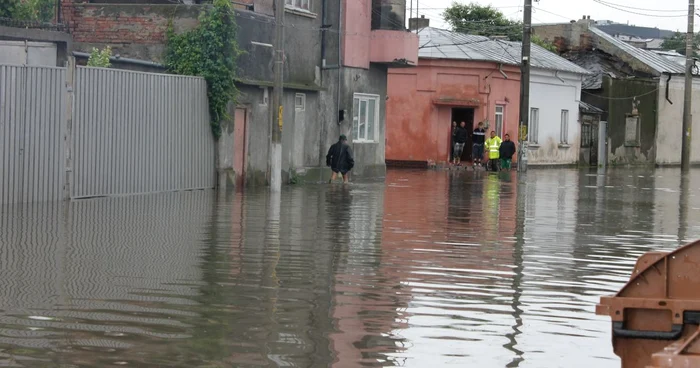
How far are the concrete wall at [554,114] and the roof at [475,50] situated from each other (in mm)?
509

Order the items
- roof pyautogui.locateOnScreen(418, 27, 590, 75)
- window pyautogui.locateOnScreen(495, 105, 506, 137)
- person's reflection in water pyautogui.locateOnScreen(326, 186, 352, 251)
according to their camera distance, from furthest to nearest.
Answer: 1. window pyautogui.locateOnScreen(495, 105, 506, 137)
2. roof pyautogui.locateOnScreen(418, 27, 590, 75)
3. person's reflection in water pyautogui.locateOnScreen(326, 186, 352, 251)

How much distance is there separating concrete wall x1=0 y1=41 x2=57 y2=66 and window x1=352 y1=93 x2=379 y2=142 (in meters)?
13.5

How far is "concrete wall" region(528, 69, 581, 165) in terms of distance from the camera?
166ft

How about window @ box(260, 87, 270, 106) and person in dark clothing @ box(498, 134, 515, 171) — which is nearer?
window @ box(260, 87, 270, 106)

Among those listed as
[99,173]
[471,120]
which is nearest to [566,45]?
[471,120]

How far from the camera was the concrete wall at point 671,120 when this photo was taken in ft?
194

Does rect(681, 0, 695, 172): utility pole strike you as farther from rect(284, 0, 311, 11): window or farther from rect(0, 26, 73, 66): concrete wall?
rect(0, 26, 73, 66): concrete wall

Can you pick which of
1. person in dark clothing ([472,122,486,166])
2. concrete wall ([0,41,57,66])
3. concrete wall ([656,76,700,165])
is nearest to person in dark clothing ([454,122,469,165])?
person in dark clothing ([472,122,486,166])

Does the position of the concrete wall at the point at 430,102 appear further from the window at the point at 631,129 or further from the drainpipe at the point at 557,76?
the window at the point at 631,129

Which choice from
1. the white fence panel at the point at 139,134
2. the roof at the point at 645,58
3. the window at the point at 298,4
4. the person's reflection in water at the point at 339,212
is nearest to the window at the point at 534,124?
the roof at the point at 645,58

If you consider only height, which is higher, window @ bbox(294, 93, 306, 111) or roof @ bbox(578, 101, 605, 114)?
roof @ bbox(578, 101, 605, 114)

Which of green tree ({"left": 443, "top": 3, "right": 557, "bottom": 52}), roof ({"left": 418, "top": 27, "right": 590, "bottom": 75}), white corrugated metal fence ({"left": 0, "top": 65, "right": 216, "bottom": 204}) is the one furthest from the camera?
green tree ({"left": 443, "top": 3, "right": 557, "bottom": 52})

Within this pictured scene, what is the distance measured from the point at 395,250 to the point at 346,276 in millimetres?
2675

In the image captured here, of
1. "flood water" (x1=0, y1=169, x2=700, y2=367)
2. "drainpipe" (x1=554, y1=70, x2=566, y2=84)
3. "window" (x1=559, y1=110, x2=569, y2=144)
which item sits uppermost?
"drainpipe" (x1=554, y1=70, x2=566, y2=84)
